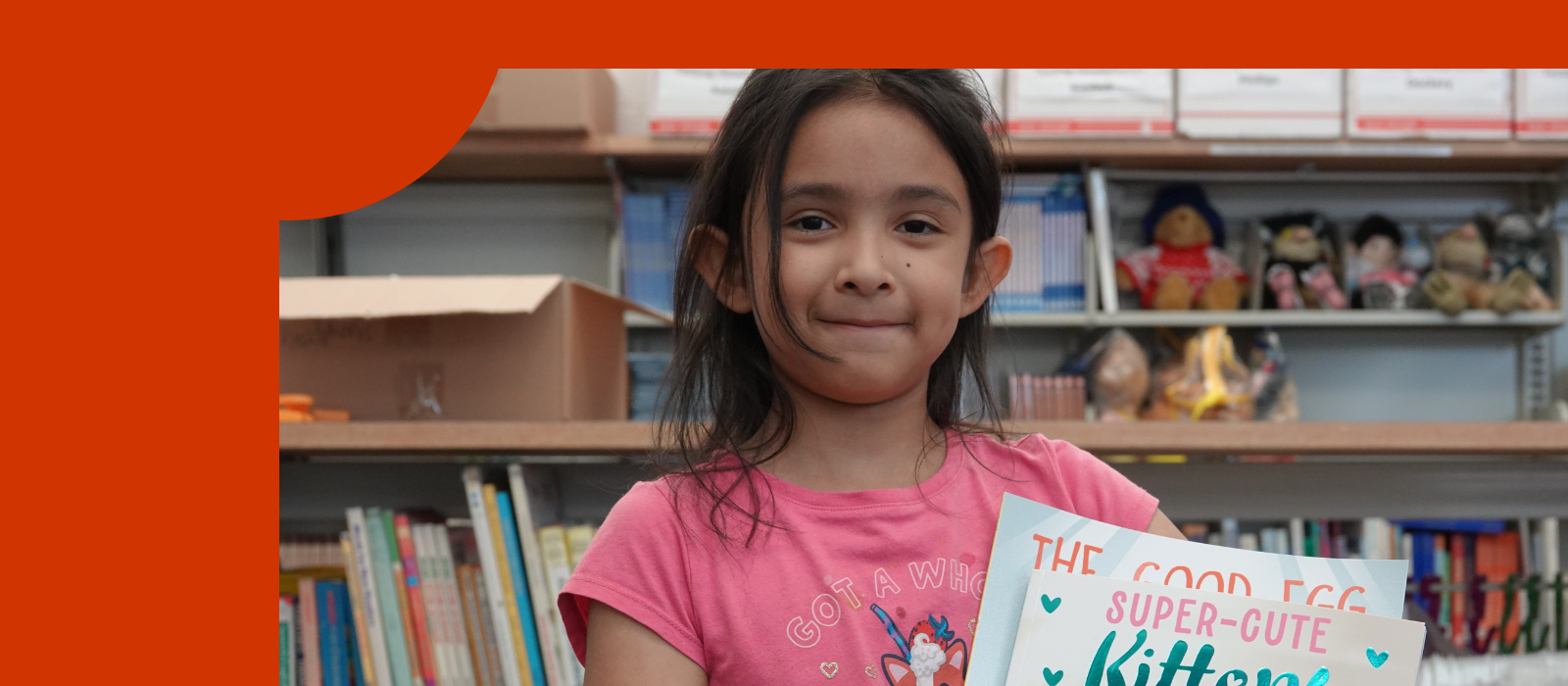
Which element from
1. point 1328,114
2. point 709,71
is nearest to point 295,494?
point 709,71

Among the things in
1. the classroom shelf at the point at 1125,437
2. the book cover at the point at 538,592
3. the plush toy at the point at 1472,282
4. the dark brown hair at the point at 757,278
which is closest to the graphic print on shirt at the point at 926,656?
the dark brown hair at the point at 757,278

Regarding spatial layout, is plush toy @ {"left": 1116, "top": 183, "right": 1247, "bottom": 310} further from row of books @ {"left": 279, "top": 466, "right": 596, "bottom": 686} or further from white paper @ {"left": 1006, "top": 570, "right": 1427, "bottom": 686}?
white paper @ {"left": 1006, "top": 570, "right": 1427, "bottom": 686}

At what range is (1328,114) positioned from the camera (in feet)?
5.38

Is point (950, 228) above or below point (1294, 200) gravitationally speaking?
below

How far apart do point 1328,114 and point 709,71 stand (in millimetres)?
1043

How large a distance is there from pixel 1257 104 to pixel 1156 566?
1326 millimetres

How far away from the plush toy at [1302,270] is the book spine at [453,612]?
1.46 metres

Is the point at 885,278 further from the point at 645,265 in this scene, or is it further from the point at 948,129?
the point at 645,265

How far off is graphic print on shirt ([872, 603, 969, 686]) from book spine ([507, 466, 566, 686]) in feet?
2.83

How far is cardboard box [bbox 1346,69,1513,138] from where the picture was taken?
1623 mm

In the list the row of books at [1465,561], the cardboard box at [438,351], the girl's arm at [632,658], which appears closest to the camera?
the girl's arm at [632,658]

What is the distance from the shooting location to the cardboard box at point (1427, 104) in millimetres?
1623

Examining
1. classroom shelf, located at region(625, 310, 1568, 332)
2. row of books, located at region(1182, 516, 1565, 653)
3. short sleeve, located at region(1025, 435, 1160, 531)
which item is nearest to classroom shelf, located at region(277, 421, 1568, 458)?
row of books, located at region(1182, 516, 1565, 653)

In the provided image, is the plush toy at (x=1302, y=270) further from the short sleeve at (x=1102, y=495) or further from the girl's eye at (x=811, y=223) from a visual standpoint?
the girl's eye at (x=811, y=223)
